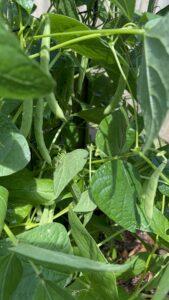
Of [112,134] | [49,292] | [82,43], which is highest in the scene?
[82,43]

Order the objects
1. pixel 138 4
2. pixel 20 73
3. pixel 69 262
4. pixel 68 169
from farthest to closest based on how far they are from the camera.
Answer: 1. pixel 138 4
2. pixel 68 169
3. pixel 69 262
4. pixel 20 73

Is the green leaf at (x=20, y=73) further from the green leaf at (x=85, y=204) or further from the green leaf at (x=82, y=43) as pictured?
the green leaf at (x=85, y=204)

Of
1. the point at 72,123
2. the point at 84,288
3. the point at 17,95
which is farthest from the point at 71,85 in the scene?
the point at 17,95

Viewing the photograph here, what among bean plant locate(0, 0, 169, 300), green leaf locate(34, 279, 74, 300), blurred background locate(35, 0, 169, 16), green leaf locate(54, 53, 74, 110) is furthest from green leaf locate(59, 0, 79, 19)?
blurred background locate(35, 0, 169, 16)

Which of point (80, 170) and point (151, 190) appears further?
point (80, 170)

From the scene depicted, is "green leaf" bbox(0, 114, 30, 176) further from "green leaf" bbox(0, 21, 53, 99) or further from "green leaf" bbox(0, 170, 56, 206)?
"green leaf" bbox(0, 21, 53, 99)

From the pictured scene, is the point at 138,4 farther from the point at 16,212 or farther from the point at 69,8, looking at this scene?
the point at 16,212

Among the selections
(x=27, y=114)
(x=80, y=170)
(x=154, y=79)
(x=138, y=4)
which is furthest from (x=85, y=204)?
(x=138, y=4)
